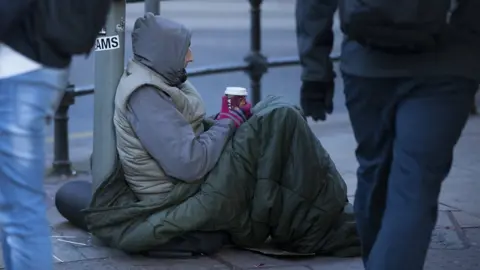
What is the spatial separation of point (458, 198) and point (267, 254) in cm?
149

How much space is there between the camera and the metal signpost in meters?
4.63

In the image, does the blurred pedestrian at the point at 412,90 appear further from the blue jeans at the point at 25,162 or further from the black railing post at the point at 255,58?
the black railing post at the point at 255,58

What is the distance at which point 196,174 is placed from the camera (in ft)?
14.7

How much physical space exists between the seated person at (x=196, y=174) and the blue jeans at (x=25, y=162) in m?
1.38

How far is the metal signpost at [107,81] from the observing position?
463cm

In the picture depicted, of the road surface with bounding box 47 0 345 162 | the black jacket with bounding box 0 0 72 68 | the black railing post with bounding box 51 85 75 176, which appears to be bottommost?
the road surface with bounding box 47 0 345 162

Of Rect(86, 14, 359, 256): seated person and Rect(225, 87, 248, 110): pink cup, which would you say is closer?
Rect(86, 14, 359, 256): seated person

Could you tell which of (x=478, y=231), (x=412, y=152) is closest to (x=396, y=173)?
(x=412, y=152)

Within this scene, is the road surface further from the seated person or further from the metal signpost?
the seated person

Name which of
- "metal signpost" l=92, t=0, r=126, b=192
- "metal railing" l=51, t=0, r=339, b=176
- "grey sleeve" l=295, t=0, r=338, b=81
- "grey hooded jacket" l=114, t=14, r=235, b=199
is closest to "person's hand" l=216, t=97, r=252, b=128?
"grey hooded jacket" l=114, t=14, r=235, b=199

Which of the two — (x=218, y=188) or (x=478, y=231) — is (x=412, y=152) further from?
(x=478, y=231)

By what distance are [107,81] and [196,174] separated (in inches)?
22.7

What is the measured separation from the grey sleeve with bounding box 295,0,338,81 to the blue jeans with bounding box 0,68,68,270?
35.9 inches

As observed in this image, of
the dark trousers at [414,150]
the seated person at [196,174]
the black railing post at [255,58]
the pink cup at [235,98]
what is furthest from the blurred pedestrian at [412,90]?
the black railing post at [255,58]
